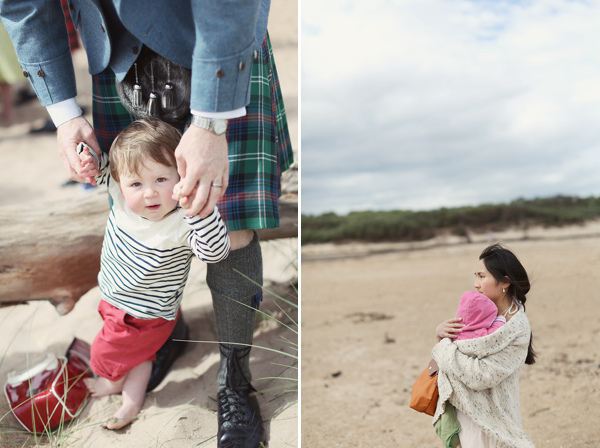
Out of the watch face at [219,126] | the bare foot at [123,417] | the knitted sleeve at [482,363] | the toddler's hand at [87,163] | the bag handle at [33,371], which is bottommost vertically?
the bare foot at [123,417]

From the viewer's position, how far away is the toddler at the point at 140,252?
1694 mm

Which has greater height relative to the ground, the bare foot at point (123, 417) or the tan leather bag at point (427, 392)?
the tan leather bag at point (427, 392)

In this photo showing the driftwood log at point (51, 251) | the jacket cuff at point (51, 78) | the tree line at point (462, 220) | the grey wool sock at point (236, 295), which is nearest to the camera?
the jacket cuff at point (51, 78)

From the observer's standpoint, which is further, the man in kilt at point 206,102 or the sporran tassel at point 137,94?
the sporran tassel at point 137,94

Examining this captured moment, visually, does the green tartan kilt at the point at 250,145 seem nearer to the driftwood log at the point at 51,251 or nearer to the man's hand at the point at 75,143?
the man's hand at the point at 75,143

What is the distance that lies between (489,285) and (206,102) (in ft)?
2.81

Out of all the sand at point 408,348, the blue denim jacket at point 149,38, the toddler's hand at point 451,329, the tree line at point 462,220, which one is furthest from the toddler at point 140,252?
the tree line at point 462,220

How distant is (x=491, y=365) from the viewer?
1501mm

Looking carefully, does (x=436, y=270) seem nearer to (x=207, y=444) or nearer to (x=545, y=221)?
(x=545, y=221)

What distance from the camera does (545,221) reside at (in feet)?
30.9

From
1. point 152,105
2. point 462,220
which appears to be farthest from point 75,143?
point 462,220

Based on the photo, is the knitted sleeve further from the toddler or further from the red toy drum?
the red toy drum

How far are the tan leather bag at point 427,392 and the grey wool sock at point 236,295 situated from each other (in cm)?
62

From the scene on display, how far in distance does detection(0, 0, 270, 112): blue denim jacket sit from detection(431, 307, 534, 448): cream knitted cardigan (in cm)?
83
